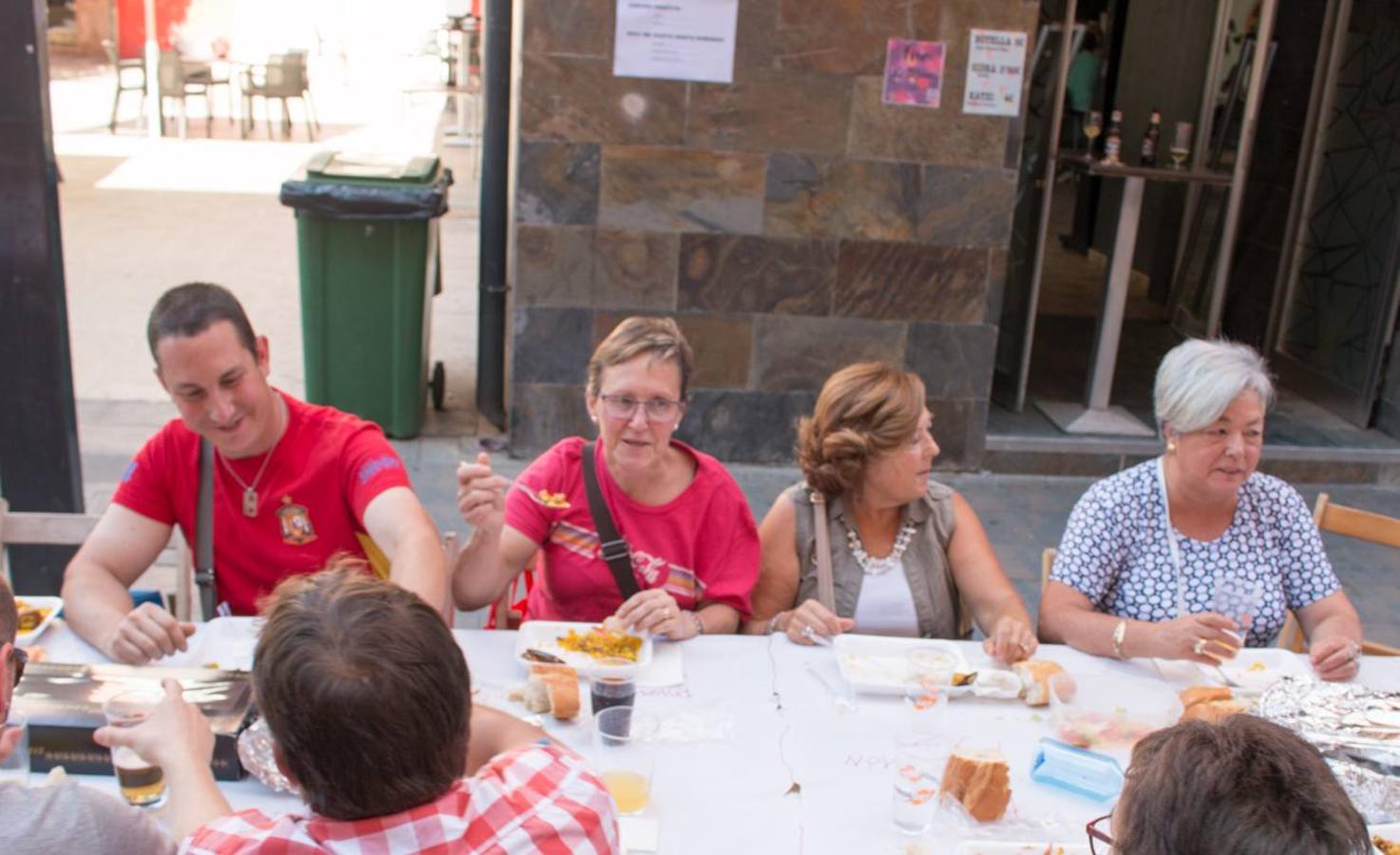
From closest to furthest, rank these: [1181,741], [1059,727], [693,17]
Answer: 1. [1181,741]
2. [1059,727]
3. [693,17]

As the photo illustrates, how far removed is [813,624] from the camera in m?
3.00

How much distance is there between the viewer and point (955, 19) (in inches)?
229

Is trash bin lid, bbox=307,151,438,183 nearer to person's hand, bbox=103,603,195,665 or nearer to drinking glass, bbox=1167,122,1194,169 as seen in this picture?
person's hand, bbox=103,603,195,665

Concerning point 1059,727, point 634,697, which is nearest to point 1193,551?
point 1059,727

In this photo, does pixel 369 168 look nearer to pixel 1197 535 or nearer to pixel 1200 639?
pixel 1197 535

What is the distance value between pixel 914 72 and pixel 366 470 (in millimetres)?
3556

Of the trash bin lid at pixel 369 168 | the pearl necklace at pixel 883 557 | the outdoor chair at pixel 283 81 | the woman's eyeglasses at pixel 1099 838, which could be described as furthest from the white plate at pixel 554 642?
the outdoor chair at pixel 283 81

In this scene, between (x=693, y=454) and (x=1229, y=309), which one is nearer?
(x=693, y=454)

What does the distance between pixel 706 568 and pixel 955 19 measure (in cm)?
347

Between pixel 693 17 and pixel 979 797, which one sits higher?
pixel 693 17

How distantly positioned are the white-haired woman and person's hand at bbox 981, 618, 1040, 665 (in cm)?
22

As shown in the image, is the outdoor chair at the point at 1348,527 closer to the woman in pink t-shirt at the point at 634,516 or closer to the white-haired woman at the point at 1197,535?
the white-haired woman at the point at 1197,535

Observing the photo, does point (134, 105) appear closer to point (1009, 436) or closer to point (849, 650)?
point (1009, 436)

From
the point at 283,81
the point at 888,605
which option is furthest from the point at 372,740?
the point at 283,81
